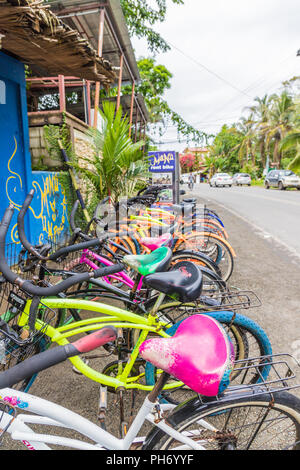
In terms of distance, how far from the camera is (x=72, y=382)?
247 centimetres

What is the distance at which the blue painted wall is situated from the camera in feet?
13.7

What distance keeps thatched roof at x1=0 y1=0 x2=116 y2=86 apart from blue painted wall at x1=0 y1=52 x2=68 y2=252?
413mm

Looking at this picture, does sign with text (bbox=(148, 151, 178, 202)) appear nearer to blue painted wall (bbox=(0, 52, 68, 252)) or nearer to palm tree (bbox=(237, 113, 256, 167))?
blue painted wall (bbox=(0, 52, 68, 252))

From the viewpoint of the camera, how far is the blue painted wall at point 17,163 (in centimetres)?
418

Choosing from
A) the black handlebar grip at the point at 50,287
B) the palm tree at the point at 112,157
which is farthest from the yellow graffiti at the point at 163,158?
the black handlebar grip at the point at 50,287

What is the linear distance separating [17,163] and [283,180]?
20.4m

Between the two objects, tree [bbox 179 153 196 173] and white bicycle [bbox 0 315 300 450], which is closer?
white bicycle [bbox 0 315 300 450]

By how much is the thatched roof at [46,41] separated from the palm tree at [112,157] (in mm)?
647

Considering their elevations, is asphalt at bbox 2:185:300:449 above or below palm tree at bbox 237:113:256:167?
below

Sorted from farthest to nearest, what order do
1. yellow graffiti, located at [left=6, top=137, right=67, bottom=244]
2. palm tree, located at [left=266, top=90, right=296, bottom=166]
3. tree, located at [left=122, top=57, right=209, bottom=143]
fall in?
1. palm tree, located at [left=266, top=90, right=296, bottom=166]
2. tree, located at [left=122, top=57, right=209, bottom=143]
3. yellow graffiti, located at [left=6, top=137, right=67, bottom=244]

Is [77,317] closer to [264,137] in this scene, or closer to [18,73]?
[18,73]

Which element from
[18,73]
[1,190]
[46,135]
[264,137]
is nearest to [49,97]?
[46,135]

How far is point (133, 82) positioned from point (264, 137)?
28117 mm

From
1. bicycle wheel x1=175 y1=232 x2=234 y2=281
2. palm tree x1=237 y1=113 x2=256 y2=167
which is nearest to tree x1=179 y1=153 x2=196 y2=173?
palm tree x1=237 y1=113 x2=256 y2=167
